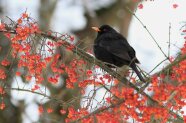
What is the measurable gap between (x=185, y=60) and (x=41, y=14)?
26.8ft

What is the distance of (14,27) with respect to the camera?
4629mm

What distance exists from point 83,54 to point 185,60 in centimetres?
92

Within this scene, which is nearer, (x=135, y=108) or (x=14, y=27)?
(x=135, y=108)

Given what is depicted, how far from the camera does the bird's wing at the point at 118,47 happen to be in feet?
18.9

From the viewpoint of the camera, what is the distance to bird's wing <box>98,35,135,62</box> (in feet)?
18.9

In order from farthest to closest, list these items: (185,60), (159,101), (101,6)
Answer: (101,6) < (185,60) < (159,101)

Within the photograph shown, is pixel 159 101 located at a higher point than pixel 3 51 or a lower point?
lower

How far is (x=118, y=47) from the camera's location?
5.95m

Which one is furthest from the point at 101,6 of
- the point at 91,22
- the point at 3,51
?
the point at 3,51

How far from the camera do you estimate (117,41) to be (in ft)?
20.3

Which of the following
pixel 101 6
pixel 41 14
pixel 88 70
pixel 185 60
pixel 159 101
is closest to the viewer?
pixel 159 101

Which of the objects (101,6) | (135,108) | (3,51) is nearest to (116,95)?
(135,108)

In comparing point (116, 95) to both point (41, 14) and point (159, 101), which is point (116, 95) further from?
point (41, 14)

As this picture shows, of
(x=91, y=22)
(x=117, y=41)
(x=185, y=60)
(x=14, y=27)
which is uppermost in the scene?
(x=91, y=22)
